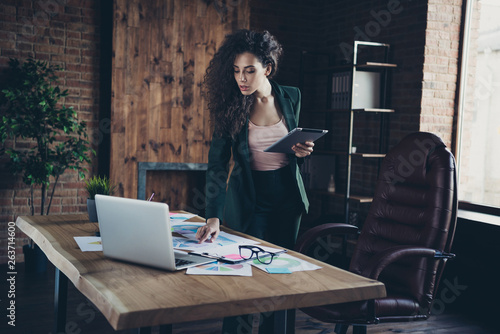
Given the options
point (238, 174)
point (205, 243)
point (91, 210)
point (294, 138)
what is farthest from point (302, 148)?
point (91, 210)

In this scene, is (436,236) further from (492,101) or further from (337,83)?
(337,83)

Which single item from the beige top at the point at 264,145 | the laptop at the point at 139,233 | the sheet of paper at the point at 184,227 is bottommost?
the sheet of paper at the point at 184,227

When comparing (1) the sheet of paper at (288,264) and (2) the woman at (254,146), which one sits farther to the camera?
(2) the woman at (254,146)

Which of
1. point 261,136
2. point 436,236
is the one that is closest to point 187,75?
point 261,136

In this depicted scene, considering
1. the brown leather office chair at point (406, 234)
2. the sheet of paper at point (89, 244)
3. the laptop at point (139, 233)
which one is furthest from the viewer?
the brown leather office chair at point (406, 234)

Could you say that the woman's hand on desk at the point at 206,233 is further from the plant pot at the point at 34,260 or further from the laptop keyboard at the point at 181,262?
the plant pot at the point at 34,260

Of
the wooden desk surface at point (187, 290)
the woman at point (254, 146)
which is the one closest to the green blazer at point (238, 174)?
the woman at point (254, 146)

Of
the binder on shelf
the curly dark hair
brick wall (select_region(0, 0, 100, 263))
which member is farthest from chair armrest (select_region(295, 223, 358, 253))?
brick wall (select_region(0, 0, 100, 263))

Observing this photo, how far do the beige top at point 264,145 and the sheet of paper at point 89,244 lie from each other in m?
0.80

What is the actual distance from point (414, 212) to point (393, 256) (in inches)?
16.7

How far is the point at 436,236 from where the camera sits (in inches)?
90.7

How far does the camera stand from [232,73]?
7.72 ft

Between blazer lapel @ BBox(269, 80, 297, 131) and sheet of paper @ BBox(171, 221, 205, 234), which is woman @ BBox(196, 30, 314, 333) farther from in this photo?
sheet of paper @ BBox(171, 221, 205, 234)

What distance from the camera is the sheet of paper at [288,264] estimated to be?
1645 millimetres
